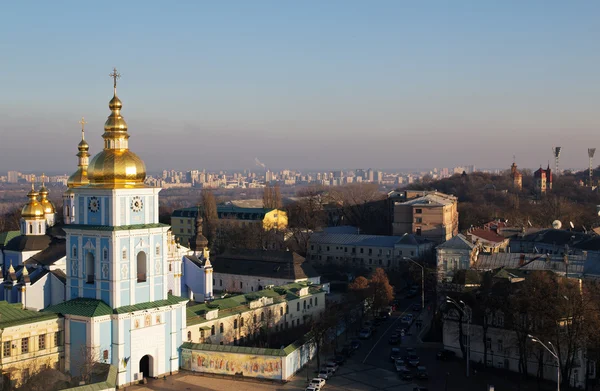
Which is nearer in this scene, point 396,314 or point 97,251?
point 97,251

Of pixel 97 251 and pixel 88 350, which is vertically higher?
pixel 97 251

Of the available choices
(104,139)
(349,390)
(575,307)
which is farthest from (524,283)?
A: (104,139)

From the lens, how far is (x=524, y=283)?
84.4 ft

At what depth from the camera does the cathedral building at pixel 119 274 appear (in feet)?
78.0

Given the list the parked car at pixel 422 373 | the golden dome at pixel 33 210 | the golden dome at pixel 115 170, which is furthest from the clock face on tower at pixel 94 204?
the parked car at pixel 422 373

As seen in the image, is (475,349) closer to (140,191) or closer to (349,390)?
(349,390)

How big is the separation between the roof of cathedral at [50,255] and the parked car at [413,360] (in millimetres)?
15126

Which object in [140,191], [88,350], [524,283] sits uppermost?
[140,191]

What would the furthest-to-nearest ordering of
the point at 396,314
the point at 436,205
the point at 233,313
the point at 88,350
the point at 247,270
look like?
the point at 436,205, the point at 247,270, the point at 396,314, the point at 233,313, the point at 88,350

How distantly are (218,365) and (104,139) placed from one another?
8.90 m

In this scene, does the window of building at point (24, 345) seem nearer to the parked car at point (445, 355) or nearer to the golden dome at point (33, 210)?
the golden dome at point (33, 210)

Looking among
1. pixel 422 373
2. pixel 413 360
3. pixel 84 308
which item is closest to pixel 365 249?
pixel 413 360

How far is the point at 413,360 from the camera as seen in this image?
27391 millimetres

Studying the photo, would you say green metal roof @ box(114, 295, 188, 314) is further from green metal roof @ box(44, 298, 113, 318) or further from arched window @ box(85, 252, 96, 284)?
arched window @ box(85, 252, 96, 284)
